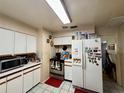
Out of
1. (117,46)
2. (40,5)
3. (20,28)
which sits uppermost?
(40,5)

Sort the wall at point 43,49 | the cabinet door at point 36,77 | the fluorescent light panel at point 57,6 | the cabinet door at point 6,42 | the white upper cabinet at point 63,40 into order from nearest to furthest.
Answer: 1. the fluorescent light panel at point 57,6
2. the cabinet door at point 6,42
3. the cabinet door at point 36,77
4. the wall at point 43,49
5. the white upper cabinet at point 63,40

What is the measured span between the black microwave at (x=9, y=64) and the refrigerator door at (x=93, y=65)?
2.08m

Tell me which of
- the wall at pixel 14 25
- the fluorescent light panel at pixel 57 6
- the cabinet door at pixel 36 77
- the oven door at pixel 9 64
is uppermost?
the fluorescent light panel at pixel 57 6

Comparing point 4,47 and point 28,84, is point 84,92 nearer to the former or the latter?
point 28,84

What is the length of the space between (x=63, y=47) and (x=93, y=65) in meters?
2.00

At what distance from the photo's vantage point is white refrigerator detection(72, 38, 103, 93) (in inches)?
90.3

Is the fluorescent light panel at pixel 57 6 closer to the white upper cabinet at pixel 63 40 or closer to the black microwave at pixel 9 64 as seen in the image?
the black microwave at pixel 9 64

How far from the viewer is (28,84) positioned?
7.96ft

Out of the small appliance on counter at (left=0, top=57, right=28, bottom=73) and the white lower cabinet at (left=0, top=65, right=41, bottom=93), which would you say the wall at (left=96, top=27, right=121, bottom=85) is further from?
the small appliance on counter at (left=0, top=57, right=28, bottom=73)

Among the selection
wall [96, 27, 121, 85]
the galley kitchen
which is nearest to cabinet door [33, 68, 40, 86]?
the galley kitchen

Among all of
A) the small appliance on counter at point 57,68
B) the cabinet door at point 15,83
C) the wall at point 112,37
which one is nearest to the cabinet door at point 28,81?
the cabinet door at point 15,83

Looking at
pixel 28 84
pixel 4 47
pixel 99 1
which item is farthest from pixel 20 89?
pixel 99 1

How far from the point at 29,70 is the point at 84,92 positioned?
1940 mm

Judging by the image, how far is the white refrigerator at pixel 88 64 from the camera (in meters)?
2.29
